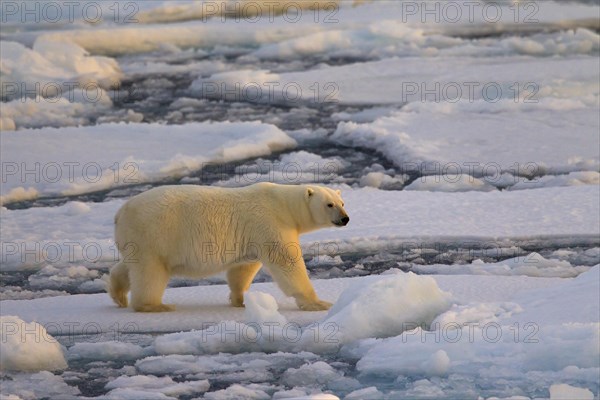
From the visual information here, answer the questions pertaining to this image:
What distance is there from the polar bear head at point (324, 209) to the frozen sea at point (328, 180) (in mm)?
429

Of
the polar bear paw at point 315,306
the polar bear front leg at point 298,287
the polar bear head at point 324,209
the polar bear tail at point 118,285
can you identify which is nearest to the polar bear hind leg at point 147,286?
the polar bear tail at point 118,285

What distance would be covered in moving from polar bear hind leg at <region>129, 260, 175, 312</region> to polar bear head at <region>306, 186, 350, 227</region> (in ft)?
2.68

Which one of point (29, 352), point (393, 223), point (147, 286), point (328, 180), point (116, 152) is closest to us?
point (29, 352)

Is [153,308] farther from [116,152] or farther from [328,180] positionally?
[116,152]

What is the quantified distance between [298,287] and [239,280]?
0.38 metres

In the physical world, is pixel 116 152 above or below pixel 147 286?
above

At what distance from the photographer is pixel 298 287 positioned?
5.45m

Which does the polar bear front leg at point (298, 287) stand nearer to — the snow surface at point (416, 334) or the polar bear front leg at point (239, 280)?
the snow surface at point (416, 334)

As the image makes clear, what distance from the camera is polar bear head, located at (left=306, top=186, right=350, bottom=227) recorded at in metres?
5.68

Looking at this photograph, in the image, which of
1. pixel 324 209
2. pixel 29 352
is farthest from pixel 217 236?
pixel 29 352

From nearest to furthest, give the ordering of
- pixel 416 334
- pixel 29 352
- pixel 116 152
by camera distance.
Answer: pixel 29 352 → pixel 416 334 → pixel 116 152

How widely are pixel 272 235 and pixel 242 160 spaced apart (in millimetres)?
4518

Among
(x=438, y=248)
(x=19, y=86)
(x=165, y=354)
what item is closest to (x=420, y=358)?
(x=165, y=354)

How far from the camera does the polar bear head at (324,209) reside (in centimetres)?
568
